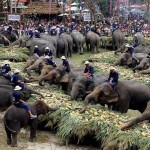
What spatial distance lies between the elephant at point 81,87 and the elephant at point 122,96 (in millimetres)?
1403

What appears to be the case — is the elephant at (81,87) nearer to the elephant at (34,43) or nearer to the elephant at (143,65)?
the elephant at (143,65)

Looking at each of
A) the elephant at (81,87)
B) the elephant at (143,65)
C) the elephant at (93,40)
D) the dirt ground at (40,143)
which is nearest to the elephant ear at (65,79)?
the elephant at (81,87)

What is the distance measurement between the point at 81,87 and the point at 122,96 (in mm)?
1998

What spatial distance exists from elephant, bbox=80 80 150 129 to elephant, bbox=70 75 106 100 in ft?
4.60

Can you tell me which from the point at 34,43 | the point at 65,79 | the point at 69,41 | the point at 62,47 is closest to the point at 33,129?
the point at 65,79

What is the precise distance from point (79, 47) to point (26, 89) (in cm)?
1777

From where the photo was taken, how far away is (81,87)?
52.7 feet

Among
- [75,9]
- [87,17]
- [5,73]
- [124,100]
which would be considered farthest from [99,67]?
[75,9]

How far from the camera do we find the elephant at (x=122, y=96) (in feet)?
46.8

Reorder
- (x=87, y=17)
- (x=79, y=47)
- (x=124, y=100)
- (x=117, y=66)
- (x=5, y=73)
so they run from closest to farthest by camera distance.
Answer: (x=124, y=100) → (x=5, y=73) → (x=117, y=66) → (x=79, y=47) → (x=87, y=17)

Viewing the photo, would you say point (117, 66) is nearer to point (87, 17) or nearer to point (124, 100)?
point (124, 100)

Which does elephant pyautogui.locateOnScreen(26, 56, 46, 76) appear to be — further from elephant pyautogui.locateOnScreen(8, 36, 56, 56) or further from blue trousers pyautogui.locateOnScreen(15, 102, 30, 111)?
blue trousers pyautogui.locateOnScreen(15, 102, 30, 111)

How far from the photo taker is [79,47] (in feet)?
108

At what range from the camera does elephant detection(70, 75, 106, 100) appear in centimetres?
1568
